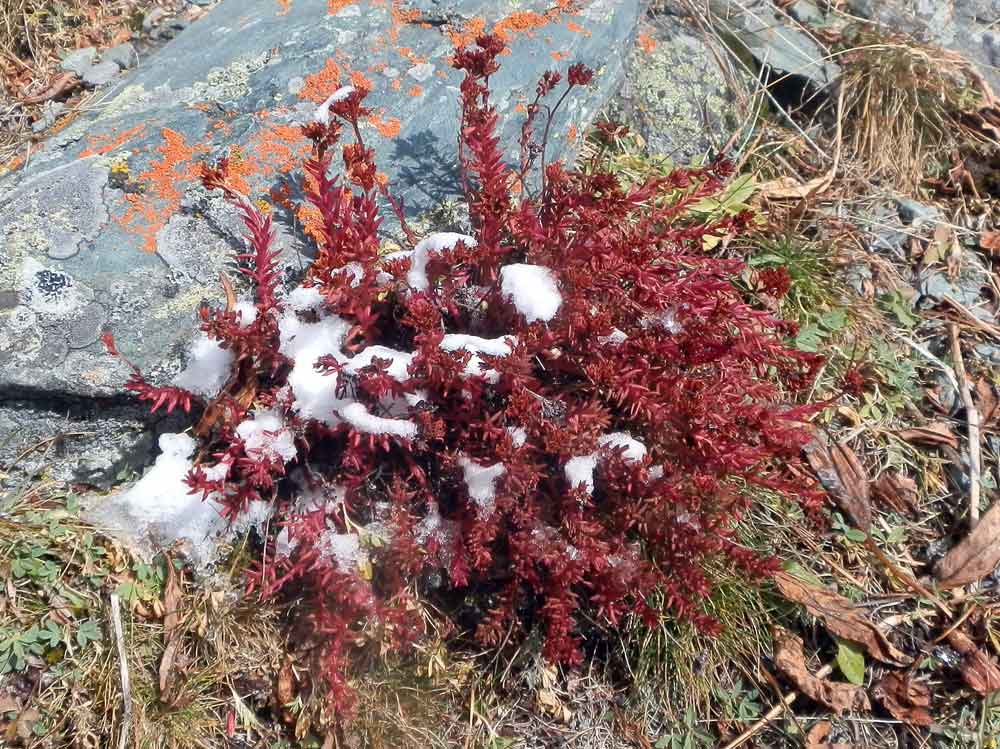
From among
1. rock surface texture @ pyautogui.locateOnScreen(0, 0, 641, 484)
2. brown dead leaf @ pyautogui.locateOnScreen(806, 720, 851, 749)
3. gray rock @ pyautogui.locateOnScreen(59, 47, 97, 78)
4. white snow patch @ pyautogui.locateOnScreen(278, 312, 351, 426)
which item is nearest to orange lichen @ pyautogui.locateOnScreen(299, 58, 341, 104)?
rock surface texture @ pyautogui.locateOnScreen(0, 0, 641, 484)

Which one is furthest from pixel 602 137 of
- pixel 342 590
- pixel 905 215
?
pixel 342 590

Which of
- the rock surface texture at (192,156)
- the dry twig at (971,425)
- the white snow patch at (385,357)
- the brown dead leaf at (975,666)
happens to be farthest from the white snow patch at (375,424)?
the dry twig at (971,425)

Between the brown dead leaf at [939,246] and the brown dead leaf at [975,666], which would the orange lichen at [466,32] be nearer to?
the brown dead leaf at [939,246]

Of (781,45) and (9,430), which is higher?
(781,45)

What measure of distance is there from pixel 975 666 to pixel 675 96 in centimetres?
295

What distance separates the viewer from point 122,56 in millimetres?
4012

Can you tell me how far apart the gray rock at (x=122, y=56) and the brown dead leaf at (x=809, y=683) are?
4111 mm

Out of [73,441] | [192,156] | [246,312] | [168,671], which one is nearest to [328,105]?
[192,156]

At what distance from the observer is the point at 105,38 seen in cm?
412

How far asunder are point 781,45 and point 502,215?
2603mm

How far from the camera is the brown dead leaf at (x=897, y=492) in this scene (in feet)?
10.7

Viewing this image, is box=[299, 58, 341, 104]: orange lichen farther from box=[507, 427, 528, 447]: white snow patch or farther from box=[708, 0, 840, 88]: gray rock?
box=[708, 0, 840, 88]: gray rock

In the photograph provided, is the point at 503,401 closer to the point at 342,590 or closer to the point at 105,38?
the point at 342,590

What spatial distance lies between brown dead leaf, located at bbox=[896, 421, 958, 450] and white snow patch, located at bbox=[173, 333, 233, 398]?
2.82 meters
